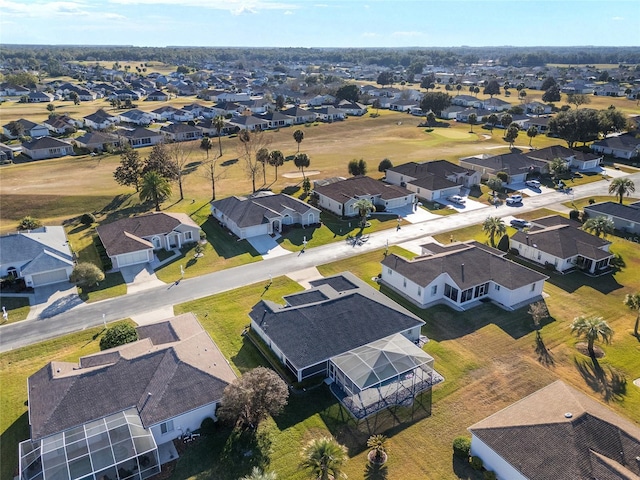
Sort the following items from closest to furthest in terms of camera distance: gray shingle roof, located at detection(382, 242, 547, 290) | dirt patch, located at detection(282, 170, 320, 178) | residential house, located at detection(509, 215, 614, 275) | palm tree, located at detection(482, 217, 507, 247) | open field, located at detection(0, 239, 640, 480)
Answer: open field, located at detection(0, 239, 640, 480), gray shingle roof, located at detection(382, 242, 547, 290), residential house, located at detection(509, 215, 614, 275), palm tree, located at detection(482, 217, 507, 247), dirt patch, located at detection(282, 170, 320, 178)

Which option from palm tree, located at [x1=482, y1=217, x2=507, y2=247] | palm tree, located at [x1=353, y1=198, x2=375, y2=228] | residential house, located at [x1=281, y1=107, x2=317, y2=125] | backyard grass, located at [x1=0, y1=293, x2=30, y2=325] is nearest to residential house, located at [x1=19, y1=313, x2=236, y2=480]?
backyard grass, located at [x1=0, y1=293, x2=30, y2=325]

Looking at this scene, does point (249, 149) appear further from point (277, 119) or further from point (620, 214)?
point (620, 214)

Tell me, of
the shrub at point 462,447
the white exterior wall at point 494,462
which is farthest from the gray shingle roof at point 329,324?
the white exterior wall at point 494,462

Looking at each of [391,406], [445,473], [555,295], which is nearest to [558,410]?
[445,473]

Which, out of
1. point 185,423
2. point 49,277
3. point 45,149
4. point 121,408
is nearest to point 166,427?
point 185,423

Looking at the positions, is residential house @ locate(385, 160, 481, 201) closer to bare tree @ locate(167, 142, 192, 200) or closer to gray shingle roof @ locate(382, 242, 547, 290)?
gray shingle roof @ locate(382, 242, 547, 290)

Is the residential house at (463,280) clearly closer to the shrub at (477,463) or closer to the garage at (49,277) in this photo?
the shrub at (477,463)

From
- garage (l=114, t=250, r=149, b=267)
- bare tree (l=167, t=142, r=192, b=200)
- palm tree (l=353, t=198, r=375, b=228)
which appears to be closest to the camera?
garage (l=114, t=250, r=149, b=267)
